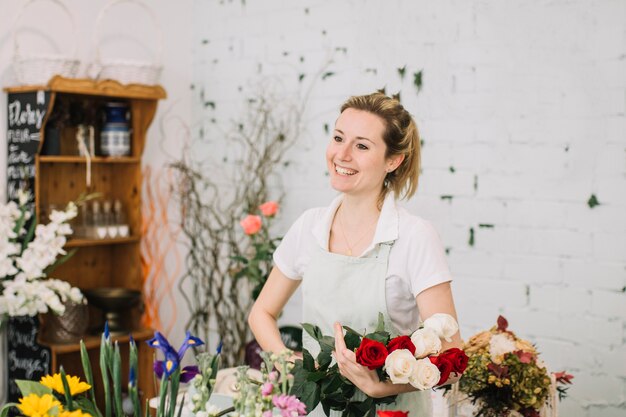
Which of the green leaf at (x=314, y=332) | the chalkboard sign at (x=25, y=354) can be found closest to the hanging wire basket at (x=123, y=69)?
the chalkboard sign at (x=25, y=354)

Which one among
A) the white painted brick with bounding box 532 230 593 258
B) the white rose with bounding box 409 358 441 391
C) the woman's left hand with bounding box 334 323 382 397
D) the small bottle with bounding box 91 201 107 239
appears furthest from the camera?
the small bottle with bounding box 91 201 107 239

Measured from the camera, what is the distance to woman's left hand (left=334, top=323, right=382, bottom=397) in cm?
167

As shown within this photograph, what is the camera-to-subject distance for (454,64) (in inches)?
129

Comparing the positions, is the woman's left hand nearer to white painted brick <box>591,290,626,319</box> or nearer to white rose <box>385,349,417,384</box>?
white rose <box>385,349,417,384</box>

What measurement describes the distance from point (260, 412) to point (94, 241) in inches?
105

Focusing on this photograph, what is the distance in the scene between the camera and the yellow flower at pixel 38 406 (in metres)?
1.16

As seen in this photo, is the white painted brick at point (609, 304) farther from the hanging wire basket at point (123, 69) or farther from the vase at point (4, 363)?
the vase at point (4, 363)

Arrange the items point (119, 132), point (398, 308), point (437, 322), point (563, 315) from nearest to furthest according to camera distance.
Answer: point (437, 322) < point (398, 308) < point (563, 315) < point (119, 132)

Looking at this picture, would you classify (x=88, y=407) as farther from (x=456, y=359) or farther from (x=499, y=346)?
(x=499, y=346)

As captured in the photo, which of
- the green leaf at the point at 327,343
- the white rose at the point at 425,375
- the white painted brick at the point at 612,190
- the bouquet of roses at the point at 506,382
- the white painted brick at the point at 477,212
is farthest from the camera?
the white painted brick at the point at 477,212

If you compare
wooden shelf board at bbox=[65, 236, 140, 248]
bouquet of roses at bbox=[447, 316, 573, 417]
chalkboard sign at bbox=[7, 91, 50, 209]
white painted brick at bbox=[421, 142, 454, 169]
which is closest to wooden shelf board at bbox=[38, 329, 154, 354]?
wooden shelf board at bbox=[65, 236, 140, 248]

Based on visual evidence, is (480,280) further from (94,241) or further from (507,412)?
(94,241)

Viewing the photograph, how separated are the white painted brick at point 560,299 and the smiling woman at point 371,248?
1099mm

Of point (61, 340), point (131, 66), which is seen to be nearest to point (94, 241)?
point (61, 340)
